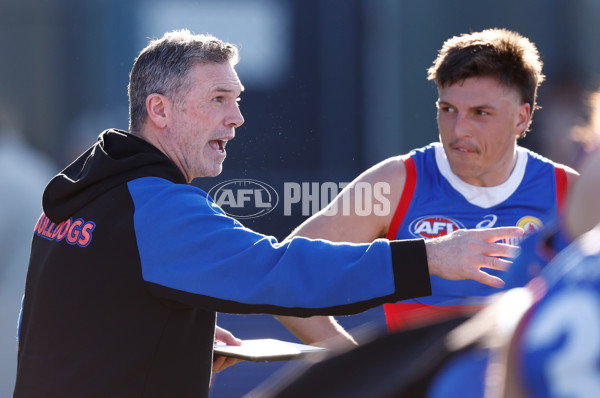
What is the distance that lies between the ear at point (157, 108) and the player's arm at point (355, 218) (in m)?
0.78

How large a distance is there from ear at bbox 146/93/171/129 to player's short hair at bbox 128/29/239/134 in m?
0.02

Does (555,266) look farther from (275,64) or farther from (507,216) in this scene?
(275,64)

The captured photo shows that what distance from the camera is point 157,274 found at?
5.89 ft

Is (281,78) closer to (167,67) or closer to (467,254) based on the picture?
(167,67)

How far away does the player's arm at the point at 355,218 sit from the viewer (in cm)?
268

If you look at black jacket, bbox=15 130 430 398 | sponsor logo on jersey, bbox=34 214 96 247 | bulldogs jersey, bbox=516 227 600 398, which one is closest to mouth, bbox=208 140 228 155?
black jacket, bbox=15 130 430 398

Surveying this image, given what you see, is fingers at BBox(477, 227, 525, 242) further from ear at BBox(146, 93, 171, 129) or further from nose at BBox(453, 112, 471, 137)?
nose at BBox(453, 112, 471, 137)

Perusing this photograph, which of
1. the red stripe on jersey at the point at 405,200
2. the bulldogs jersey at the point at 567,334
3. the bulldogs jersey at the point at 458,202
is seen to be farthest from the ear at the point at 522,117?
the bulldogs jersey at the point at 567,334

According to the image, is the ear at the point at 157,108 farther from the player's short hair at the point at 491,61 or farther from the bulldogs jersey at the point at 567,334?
the bulldogs jersey at the point at 567,334

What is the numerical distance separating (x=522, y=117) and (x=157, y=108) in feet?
4.32

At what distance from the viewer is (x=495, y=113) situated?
2.82m

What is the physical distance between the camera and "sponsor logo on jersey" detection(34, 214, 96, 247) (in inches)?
74.3

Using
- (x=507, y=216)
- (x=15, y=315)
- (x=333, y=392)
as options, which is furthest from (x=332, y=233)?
(x=333, y=392)

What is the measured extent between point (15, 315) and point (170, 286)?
1.92 m
